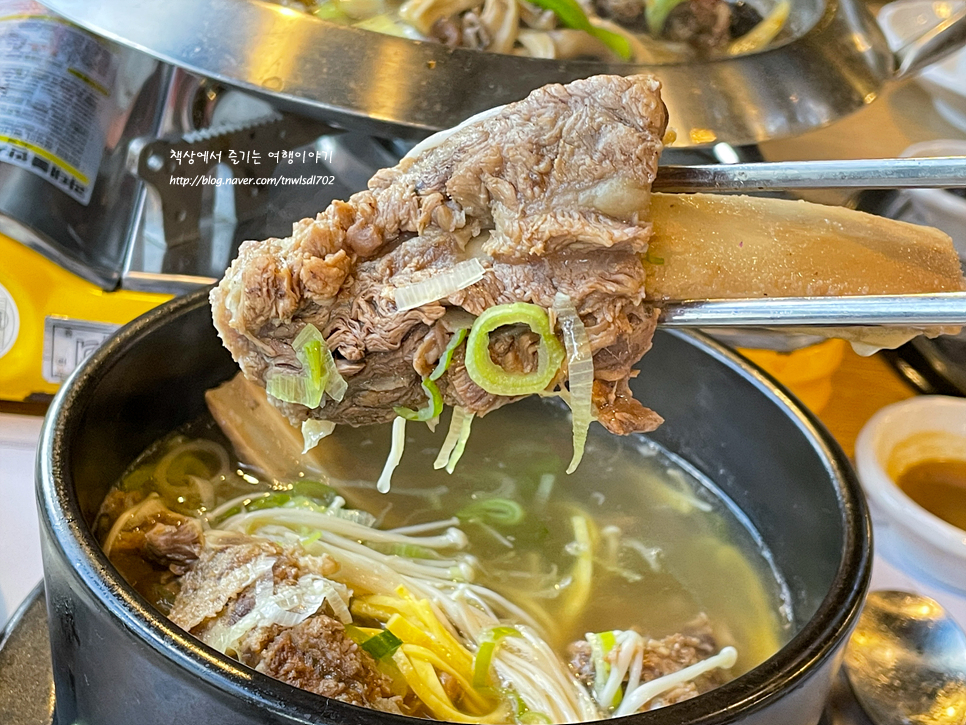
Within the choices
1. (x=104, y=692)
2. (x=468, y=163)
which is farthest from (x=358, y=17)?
(x=104, y=692)

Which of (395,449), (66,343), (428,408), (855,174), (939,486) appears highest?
(855,174)

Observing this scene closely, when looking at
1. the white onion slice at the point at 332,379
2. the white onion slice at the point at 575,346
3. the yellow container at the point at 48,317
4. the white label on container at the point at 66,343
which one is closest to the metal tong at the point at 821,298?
the white onion slice at the point at 575,346

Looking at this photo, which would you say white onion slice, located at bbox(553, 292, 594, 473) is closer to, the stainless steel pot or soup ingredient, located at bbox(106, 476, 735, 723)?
soup ingredient, located at bbox(106, 476, 735, 723)

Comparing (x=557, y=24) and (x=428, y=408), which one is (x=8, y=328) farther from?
(x=557, y=24)

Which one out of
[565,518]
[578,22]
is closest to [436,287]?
[565,518]

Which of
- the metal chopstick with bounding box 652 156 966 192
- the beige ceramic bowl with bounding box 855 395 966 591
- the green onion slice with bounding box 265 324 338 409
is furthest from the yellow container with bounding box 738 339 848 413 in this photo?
the green onion slice with bounding box 265 324 338 409

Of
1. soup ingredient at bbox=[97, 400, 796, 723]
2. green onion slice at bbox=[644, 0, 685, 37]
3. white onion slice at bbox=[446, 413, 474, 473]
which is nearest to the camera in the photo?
white onion slice at bbox=[446, 413, 474, 473]

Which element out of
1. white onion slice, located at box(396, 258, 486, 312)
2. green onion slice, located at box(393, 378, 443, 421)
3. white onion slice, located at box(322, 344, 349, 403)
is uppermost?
white onion slice, located at box(396, 258, 486, 312)
